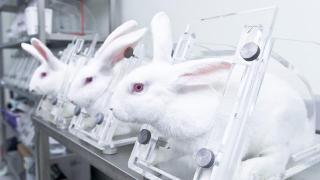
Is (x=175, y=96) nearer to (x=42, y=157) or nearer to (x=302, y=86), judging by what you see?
(x=302, y=86)

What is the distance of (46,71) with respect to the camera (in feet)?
4.22

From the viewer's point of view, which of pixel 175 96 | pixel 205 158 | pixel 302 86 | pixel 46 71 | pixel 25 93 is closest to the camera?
pixel 205 158

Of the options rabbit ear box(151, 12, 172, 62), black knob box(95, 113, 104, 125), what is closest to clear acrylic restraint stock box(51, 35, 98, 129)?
black knob box(95, 113, 104, 125)

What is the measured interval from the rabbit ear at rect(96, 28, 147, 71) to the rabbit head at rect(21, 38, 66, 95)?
38 cm

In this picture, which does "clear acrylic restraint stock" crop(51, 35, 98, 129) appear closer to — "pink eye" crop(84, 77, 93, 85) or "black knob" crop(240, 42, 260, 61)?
"pink eye" crop(84, 77, 93, 85)

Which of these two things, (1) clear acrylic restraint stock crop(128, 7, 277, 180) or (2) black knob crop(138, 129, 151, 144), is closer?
(1) clear acrylic restraint stock crop(128, 7, 277, 180)

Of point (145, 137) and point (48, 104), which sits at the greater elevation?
point (145, 137)

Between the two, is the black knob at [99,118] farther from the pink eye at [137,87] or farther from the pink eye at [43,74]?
the pink eye at [43,74]

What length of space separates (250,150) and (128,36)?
1.46ft

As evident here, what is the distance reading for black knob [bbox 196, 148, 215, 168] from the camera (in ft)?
1.60

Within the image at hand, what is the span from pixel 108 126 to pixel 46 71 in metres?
0.55

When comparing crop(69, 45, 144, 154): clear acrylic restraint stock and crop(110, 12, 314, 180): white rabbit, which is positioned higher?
crop(110, 12, 314, 180): white rabbit

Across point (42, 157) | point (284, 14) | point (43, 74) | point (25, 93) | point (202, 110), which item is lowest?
point (42, 157)

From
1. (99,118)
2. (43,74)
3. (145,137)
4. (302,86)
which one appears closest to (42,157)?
(43,74)
